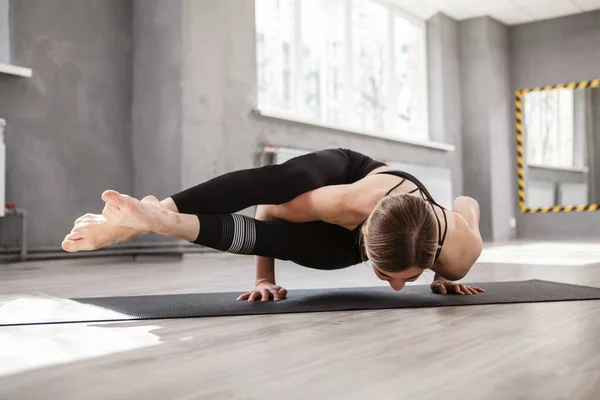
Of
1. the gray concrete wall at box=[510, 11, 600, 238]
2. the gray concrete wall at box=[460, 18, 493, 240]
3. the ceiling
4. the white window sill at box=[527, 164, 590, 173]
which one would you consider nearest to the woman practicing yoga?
the ceiling

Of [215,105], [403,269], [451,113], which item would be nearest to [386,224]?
[403,269]

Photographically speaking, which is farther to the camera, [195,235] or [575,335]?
[195,235]

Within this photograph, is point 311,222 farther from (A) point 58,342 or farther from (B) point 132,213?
(A) point 58,342

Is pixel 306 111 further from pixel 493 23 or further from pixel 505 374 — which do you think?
pixel 505 374

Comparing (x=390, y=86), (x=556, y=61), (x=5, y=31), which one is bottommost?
(x=5, y=31)

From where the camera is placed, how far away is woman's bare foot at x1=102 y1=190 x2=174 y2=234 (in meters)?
1.54

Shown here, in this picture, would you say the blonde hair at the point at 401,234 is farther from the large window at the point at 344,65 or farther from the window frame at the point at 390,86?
the large window at the point at 344,65

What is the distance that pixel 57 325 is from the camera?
1403mm

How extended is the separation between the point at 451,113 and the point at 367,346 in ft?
22.1

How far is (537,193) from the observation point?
314 inches

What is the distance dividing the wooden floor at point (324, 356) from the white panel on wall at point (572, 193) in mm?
6556

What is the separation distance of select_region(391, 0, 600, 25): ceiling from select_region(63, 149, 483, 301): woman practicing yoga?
5405 millimetres

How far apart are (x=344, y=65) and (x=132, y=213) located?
4.77 m

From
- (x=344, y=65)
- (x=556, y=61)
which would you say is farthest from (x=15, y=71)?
(x=556, y=61)
